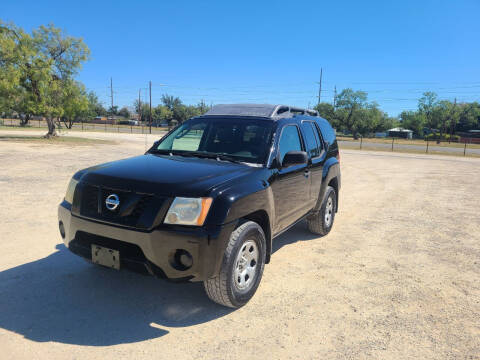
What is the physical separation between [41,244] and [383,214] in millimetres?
6250

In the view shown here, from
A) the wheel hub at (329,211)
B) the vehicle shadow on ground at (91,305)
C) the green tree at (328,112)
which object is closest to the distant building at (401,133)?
the green tree at (328,112)

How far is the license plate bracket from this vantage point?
119 inches

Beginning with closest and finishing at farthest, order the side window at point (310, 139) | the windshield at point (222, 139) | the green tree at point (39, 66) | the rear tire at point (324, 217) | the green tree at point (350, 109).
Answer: the windshield at point (222, 139)
the side window at point (310, 139)
the rear tire at point (324, 217)
the green tree at point (39, 66)
the green tree at point (350, 109)

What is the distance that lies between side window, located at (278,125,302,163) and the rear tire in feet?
4.30

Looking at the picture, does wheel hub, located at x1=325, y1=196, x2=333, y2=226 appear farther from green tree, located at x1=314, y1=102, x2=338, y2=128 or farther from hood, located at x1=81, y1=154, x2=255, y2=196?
green tree, located at x1=314, y1=102, x2=338, y2=128

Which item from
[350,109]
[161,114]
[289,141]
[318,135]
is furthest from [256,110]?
[161,114]

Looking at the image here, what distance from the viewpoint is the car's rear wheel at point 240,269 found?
10.2 ft

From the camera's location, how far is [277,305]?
139 inches

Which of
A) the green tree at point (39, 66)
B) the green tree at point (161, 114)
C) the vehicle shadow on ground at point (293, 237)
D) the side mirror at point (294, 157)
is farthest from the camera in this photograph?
the green tree at point (161, 114)

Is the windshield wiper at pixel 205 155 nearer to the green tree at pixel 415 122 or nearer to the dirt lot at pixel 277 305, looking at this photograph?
the dirt lot at pixel 277 305

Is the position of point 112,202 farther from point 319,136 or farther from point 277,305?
point 319,136

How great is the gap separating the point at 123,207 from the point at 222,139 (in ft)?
5.69

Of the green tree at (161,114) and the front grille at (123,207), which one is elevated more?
the green tree at (161,114)

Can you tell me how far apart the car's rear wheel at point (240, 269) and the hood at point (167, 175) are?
1.73 feet
